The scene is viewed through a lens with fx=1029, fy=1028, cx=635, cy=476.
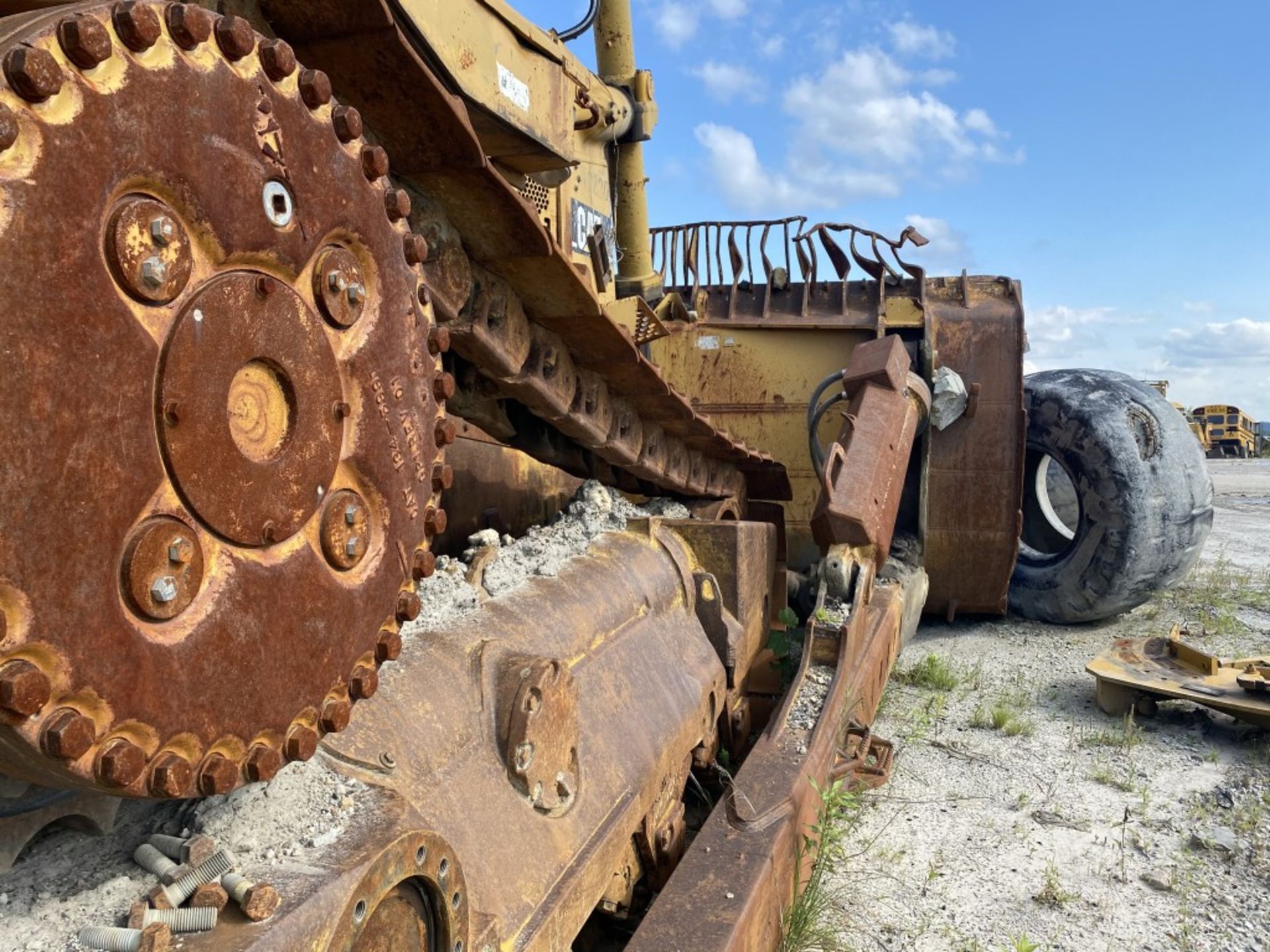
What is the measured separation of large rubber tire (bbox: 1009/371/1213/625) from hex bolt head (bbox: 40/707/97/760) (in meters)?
5.48

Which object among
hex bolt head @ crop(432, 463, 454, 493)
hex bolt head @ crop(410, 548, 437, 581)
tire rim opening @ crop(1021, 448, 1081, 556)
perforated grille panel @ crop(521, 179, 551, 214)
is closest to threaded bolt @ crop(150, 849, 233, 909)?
hex bolt head @ crop(410, 548, 437, 581)

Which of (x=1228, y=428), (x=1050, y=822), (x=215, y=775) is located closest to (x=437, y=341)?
(x=215, y=775)

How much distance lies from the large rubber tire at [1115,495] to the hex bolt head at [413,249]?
4888mm

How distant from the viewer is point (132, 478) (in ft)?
3.64

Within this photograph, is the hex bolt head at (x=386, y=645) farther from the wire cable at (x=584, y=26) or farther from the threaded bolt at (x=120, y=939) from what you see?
the wire cable at (x=584, y=26)

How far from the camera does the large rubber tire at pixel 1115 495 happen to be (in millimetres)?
5535

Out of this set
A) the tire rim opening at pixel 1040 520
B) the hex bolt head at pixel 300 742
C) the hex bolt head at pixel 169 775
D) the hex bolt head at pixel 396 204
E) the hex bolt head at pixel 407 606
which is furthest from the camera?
the tire rim opening at pixel 1040 520

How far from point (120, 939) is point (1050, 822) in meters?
3.02

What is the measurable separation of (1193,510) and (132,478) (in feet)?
19.0

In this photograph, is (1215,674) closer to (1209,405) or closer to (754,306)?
(754,306)

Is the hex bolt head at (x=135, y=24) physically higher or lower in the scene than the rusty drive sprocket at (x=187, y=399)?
higher

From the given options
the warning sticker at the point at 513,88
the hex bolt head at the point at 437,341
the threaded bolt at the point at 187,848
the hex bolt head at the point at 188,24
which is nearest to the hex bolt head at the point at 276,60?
the hex bolt head at the point at 188,24

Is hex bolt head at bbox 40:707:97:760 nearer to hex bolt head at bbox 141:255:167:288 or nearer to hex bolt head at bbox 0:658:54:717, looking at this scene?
hex bolt head at bbox 0:658:54:717

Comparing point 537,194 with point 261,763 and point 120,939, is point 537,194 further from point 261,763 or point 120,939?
point 120,939
